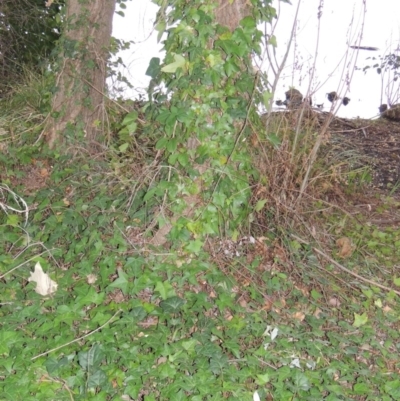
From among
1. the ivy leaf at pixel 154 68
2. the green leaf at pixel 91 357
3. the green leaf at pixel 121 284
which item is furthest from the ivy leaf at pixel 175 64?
the green leaf at pixel 91 357

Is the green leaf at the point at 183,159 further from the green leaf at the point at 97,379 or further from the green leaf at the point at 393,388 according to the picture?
the green leaf at the point at 393,388

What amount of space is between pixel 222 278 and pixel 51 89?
8.82 feet

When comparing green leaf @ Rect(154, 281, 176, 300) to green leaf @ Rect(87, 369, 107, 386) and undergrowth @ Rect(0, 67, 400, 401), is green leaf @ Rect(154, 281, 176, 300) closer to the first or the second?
undergrowth @ Rect(0, 67, 400, 401)

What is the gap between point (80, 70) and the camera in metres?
4.33

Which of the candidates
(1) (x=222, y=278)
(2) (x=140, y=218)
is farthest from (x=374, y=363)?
(2) (x=140, y=218)

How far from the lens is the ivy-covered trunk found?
267 centimetres

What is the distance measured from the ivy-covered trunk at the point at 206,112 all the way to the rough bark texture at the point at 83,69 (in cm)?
160

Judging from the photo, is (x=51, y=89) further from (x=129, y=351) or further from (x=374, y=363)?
(x=374, y=363)

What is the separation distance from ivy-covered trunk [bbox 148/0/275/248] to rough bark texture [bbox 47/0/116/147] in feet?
5.26

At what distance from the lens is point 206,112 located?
275cm

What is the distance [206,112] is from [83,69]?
203 centimetres

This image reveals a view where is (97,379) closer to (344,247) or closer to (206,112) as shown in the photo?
(206,112)

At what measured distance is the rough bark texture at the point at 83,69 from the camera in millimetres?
4297

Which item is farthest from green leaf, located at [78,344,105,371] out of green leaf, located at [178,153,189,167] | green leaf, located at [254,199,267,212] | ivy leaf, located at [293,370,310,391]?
green leaf, located at [254,199,267,212]
